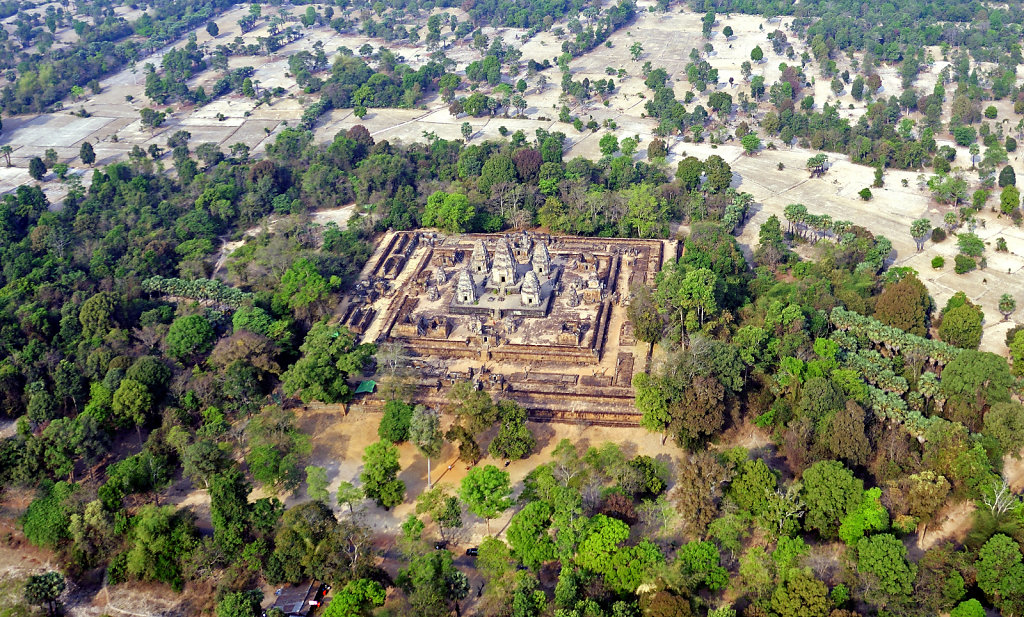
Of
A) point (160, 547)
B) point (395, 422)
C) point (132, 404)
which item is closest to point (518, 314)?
point (395, 422)

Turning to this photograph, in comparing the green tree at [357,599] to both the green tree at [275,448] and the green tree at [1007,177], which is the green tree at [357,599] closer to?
the green tree at [275,448]

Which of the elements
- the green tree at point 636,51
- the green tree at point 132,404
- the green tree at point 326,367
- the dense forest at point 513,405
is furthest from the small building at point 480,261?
the green tree at point 636,51

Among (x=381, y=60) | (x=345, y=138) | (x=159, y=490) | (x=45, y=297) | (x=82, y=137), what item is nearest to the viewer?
(x=159, y=490)

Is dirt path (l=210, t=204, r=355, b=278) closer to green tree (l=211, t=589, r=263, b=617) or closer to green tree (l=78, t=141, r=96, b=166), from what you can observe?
green tree (l=78, t=141, r=96, b=166)

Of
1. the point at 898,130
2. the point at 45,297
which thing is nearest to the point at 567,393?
the point at 45,297

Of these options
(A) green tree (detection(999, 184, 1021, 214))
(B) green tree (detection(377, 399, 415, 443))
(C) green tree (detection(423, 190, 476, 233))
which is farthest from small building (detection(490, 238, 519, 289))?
(A) green tree (detection(999, 184, 1021, 214))

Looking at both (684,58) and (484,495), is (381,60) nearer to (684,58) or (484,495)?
(684,58)

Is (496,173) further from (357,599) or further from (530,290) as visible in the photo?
(357,599)
